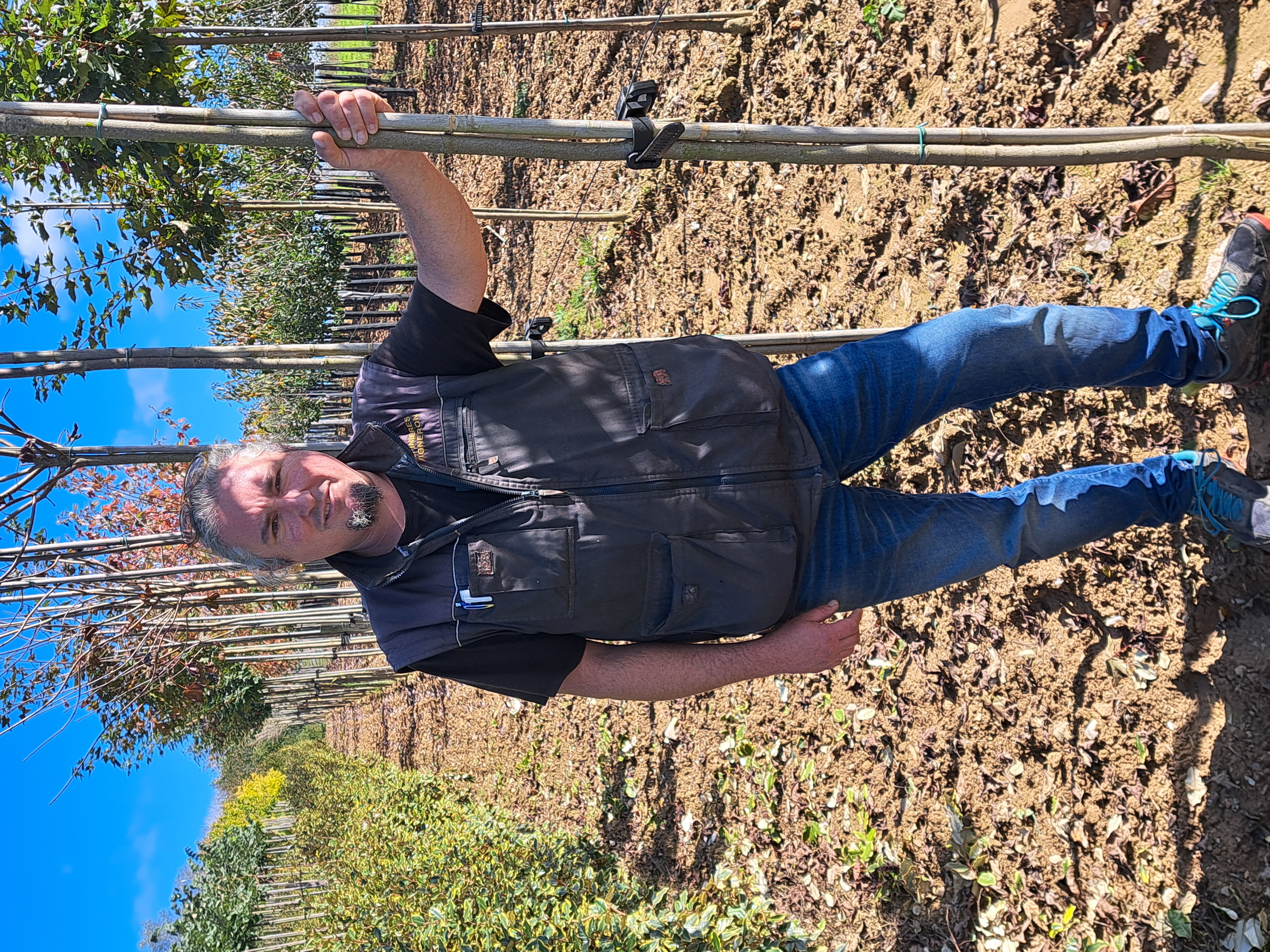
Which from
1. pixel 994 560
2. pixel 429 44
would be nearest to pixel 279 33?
pixel 994 560

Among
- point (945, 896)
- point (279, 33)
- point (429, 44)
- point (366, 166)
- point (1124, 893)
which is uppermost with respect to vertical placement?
point (429, 44)

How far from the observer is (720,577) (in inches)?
84.4

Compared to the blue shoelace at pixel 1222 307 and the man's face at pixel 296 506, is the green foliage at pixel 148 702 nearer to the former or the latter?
the man's face at pixel 296 506

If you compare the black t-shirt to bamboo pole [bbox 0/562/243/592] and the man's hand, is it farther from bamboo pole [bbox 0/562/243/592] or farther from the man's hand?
bamboo pole [bbox 0/562/243/592]

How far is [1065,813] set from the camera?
289 cm

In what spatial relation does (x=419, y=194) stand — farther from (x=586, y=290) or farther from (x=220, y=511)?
(x=586, y=290)

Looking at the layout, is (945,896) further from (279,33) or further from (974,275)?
(279,33)

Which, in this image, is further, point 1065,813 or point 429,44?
point 429,44

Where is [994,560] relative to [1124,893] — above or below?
above

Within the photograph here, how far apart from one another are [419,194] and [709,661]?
1.48 meters

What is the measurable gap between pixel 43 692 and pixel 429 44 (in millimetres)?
9583

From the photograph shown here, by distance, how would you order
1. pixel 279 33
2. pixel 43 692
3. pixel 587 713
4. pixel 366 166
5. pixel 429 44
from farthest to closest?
pixel 429 44 < pixel 587 713 < pixel 43 692 < pixel 279 33 < pixel 366 166

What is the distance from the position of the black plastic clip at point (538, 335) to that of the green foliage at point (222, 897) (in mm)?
11647

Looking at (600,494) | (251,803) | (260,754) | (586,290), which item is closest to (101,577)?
(600,494)
